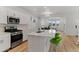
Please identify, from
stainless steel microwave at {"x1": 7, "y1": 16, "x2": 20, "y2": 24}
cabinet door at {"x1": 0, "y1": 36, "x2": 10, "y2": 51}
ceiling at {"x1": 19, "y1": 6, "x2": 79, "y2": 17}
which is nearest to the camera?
ceiling at {"x1": 19, "y1": 6, "x2": 79, "y2": 17}

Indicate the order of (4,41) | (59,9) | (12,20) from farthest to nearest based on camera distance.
A: (12,20)
(4,41)
(59,9)

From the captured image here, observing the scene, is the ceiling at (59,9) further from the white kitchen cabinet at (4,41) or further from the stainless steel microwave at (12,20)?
the stainless steel microwave at (12,20)

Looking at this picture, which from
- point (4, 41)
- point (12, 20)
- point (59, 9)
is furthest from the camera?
point (12, 20)

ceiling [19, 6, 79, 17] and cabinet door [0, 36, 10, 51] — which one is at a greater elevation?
ceiling [19, 6, 79, 17]

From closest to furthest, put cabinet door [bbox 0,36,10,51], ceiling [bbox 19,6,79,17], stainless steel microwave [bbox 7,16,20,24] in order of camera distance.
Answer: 1. ceiling [bbox 19,6,79,17]
2. cabinet door [bbox 0,36,10,51]
3. stainless steel microwave [bbox 7,16,20,24]

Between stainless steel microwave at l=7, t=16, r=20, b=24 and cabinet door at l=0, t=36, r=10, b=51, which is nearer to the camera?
Result: cabinet door at l=0, t=36, r=10, b=51

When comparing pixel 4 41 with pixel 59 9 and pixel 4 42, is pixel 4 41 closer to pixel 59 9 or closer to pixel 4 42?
pixel 4 42

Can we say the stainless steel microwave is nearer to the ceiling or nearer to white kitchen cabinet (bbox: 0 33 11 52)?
white kitchen cabinet (bbox: 0 33 11 52)

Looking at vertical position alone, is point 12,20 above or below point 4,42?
above

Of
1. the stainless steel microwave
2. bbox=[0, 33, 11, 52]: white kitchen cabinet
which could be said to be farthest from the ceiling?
the stainless steel microwave

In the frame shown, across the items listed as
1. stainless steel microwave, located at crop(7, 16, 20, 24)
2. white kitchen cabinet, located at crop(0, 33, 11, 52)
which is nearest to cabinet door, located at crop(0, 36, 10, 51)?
white kitchen cabinet, located at crop(0, 33, 11, 52)

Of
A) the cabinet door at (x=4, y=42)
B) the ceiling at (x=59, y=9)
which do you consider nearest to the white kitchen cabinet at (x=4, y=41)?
the cabinet door at (x=4, y=42)

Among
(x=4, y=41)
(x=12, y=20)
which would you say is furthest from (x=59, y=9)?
(x=12, y=20)
